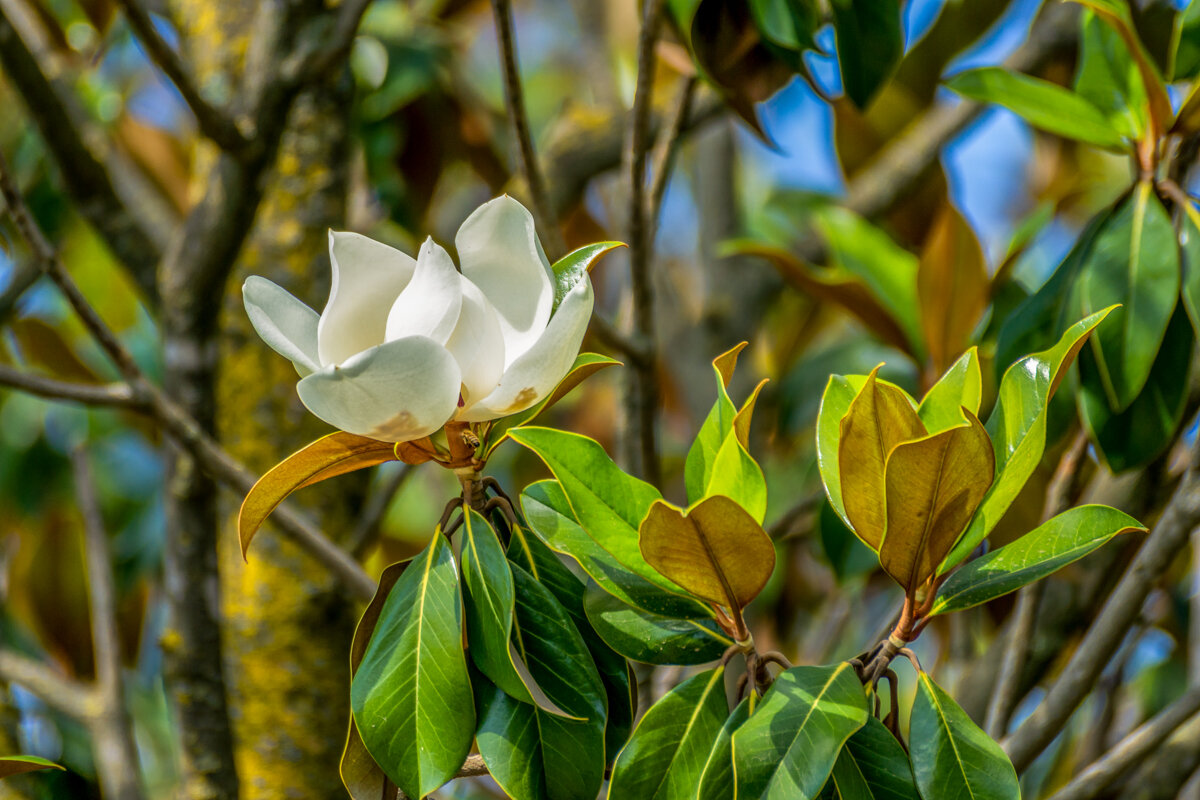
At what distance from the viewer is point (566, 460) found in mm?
554

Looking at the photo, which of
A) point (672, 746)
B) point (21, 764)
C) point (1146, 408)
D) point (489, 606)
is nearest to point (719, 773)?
point (672, 746)

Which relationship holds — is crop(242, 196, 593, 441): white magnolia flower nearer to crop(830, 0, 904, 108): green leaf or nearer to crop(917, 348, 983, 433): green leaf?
crop(917, 348, 983, 433): green leaf

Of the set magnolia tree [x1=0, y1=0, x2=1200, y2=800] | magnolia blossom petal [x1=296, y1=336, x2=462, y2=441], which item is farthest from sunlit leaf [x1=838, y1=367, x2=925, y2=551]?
magnolia blossom petal [x1=296, y1=336, x2=462, y2=441]

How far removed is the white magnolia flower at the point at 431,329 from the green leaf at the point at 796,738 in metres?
0.21

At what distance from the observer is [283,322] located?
1.90ft

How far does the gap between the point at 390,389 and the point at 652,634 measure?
0.22m

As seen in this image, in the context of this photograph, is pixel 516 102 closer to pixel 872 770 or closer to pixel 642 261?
pixel 642 261

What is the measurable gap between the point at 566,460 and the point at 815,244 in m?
1.16

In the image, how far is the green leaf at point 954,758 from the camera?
1.70ft

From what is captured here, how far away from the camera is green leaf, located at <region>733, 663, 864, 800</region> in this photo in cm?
49

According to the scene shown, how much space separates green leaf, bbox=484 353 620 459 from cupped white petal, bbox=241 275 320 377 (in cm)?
11

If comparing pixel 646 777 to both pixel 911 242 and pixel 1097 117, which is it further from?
pixel 911 242

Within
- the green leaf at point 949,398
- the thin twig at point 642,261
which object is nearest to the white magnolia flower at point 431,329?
the green leaf at point 949,398

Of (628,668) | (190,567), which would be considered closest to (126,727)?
(190,567)
